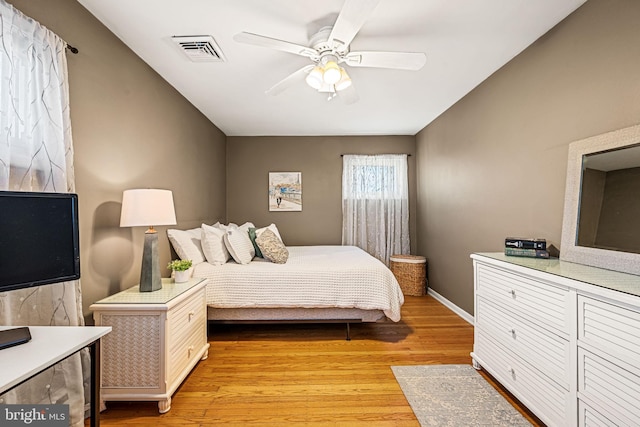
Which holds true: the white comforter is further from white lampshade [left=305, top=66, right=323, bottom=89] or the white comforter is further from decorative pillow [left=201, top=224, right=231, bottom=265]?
white lampshade [left=305, top=66, right=323, bottom=89]

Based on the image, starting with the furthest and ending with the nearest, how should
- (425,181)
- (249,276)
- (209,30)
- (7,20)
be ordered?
(425,181) → (249,276) → (209,30) → (7,20)

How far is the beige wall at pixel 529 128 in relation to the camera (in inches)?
65.2

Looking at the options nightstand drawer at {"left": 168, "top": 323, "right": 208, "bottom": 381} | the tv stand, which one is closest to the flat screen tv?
the tv stand

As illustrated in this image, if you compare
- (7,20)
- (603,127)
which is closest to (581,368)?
(603,127)

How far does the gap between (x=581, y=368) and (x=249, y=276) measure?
2345 mm

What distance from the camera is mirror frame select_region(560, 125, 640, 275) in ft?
4.91

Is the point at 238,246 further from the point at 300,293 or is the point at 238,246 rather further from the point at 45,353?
the point at 45,353

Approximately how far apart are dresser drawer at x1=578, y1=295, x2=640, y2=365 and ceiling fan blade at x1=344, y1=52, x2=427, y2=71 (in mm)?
1650

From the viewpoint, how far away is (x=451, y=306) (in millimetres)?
3564

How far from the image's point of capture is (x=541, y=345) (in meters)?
1.58

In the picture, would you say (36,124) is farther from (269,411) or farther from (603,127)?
(603,127)

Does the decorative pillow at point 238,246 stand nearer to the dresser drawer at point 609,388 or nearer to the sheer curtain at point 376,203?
the sheer curtain at point 376,203

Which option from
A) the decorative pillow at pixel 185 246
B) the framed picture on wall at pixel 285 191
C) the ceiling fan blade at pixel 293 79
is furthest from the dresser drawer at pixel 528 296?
the framed picture on wall at pixel 285 191

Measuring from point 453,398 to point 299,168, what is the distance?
12.2ft
